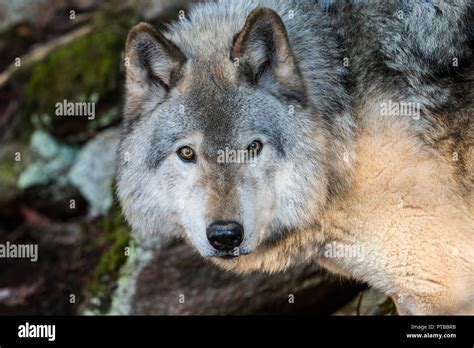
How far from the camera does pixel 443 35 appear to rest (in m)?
5.18

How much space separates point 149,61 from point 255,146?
99 cm

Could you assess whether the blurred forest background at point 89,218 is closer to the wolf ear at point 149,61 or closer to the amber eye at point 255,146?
the wolf ear at point 149,61

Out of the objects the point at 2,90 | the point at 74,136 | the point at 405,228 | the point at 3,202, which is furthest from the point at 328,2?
the point at 2,90

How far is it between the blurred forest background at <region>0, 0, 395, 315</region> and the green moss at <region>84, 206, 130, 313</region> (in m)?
0.02

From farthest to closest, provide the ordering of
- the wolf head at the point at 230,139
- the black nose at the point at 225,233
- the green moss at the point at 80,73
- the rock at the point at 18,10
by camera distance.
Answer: the rock at the point at 18,10 → the green moss at the point at 80,73 → the wolf head at the point at 230,139 → the black nose at the point at 225,233

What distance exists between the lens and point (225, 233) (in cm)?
479

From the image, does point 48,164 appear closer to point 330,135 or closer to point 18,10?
point 18,10

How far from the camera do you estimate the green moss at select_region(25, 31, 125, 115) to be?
30.1 feet

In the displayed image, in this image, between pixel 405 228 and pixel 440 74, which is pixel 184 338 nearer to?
pixel 405 228

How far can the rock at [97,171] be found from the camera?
8.94 meters

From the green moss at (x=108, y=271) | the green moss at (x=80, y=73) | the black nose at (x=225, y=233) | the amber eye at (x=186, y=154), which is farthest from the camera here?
the green moss at (x=80, y=73)

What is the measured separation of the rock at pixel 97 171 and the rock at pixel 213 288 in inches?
70.2

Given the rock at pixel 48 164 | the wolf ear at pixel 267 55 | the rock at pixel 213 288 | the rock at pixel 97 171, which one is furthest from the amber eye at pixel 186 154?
the rock at pixel 48 164

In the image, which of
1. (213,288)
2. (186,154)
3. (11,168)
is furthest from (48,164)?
(186,154)
